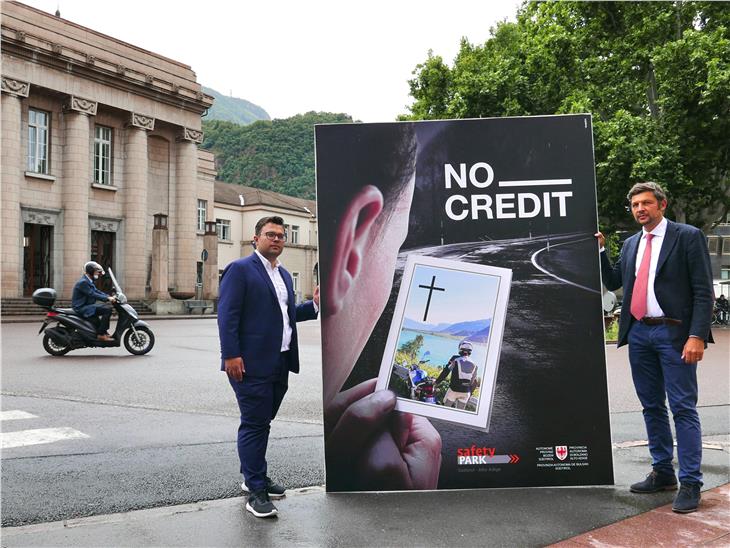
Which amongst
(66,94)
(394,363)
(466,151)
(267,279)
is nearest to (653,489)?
(394,363)

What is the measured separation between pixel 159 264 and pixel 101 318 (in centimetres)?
2322

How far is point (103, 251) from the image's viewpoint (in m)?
36.8

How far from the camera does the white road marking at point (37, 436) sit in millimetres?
6165

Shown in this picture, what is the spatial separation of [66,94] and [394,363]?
33.9 meters

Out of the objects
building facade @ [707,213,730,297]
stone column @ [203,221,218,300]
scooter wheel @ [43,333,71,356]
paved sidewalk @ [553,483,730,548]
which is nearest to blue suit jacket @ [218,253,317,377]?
paved sidewalk @ [553,483,730,548]

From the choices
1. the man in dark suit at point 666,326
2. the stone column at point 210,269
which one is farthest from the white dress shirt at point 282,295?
the stone column at point 210,269

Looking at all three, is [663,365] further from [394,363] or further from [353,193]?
[353,193]

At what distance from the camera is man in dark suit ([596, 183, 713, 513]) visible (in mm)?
4500

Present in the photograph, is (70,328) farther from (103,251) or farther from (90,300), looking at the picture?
(103,251)

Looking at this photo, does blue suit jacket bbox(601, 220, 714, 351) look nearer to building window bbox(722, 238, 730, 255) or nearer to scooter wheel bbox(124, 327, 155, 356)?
scooter wheel bbox(124, 327, 155, 356)

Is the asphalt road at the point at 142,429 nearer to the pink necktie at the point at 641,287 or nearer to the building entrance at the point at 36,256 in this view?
the pink necktie at the point at 641,287

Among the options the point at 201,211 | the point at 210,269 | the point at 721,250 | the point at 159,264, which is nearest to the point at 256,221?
the point at 201,211

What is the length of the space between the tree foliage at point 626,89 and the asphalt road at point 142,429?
43.7ft

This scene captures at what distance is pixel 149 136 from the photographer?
131 ft
